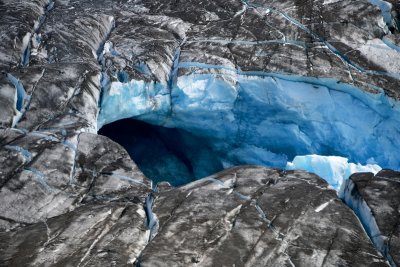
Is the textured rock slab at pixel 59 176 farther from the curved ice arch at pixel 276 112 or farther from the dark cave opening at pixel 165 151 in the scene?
the dark cave opening at pixel 165 151

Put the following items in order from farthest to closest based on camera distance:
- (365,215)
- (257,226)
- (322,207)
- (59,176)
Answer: (59,176), (322,207), (365,215), (257,226)

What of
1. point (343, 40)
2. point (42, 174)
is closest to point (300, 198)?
point (42, 174)

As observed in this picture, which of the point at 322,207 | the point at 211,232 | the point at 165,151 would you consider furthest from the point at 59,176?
the point at 165,151

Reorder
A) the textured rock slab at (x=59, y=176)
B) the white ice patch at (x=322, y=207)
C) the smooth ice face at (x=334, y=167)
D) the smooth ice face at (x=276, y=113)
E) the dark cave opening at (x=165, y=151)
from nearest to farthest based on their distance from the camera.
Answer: the white ice patch at (x=322, y=207) < the textured rock slab at (x=59, y=176) < the smooth ice face at (x=334, y=167) < the smooth ice face at (x=276, y=113) < the dark cave opening at (x=165, y=151)

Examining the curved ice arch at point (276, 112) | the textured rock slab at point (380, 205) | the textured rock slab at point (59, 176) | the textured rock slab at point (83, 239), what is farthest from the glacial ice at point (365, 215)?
the curved ice arch at point (276, 112)

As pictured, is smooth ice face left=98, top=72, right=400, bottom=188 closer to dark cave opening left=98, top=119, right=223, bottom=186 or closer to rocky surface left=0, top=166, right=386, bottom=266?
dark cave opening left=98, top=119, right=223, bottom=186

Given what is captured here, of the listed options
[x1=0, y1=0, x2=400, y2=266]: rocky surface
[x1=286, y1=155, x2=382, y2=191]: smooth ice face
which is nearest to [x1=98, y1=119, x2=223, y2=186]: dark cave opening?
[x1=0, y1=0, x2=400, y2=266]: rocky surface

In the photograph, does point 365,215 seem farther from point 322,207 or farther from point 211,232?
point 211,232

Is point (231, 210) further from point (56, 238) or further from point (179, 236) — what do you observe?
point (56, 238)
